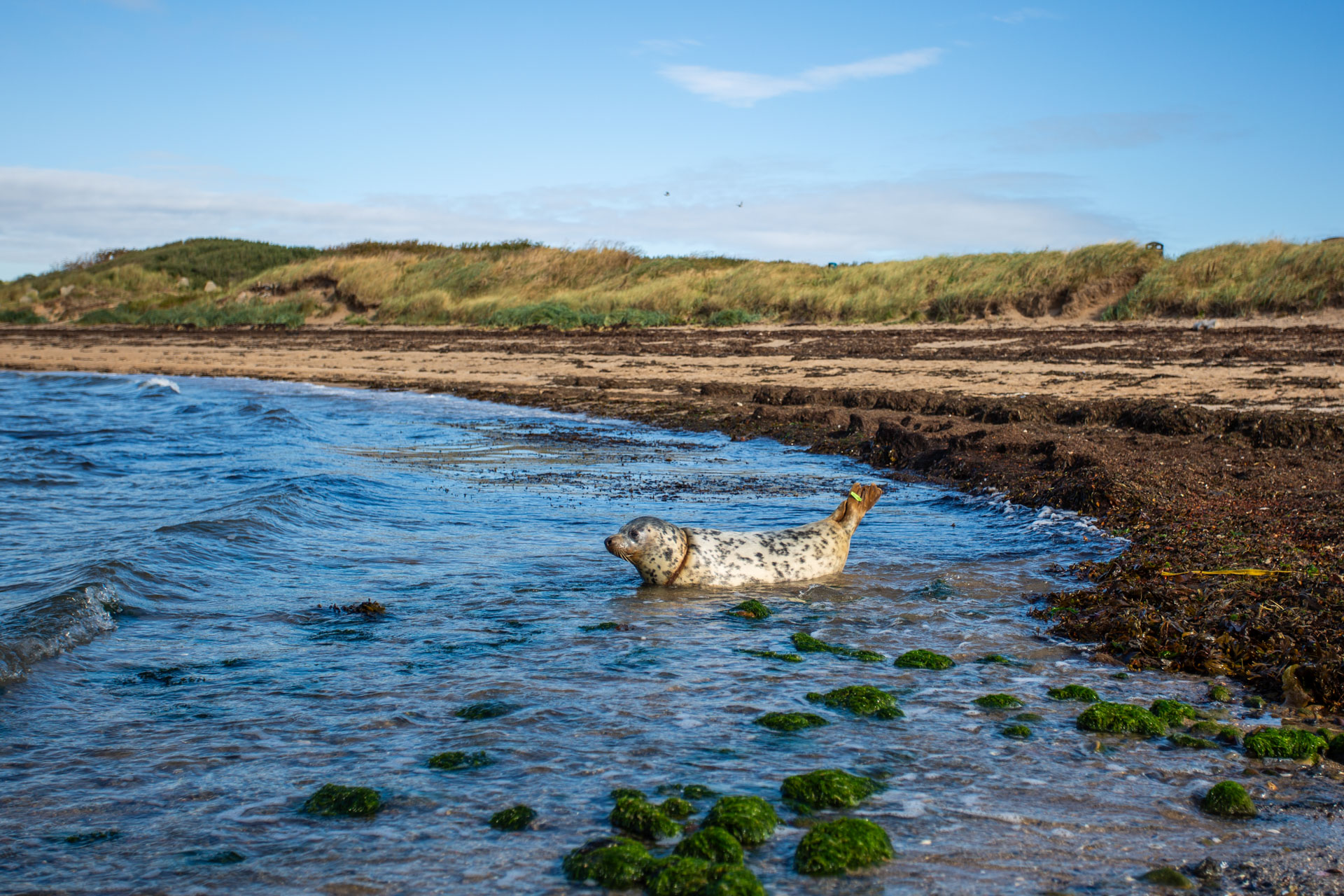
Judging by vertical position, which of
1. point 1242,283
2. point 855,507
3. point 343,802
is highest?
point 1242,283

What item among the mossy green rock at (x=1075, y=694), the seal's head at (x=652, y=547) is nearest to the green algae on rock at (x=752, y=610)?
the seal's head at (x=652, y=547)

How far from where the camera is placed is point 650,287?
128 ft

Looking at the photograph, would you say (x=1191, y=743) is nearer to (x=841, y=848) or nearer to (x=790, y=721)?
(x=790, y=721)

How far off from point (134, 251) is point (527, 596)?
78.6 meters

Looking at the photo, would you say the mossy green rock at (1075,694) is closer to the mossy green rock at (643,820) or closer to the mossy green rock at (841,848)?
the mossy green rock at (841,848)

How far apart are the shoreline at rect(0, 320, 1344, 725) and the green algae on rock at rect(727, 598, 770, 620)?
5.01 feet

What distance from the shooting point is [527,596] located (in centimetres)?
574

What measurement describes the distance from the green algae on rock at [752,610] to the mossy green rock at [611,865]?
2.60 m

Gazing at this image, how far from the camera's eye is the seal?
5.80m

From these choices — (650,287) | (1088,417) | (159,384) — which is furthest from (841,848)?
(650,287)

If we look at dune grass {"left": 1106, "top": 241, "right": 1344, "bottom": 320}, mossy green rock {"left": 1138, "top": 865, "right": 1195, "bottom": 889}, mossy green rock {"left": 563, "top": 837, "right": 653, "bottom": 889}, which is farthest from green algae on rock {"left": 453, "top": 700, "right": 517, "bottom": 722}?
dune grass {"left": 1106, "top": 241, "right": 1344, "bottom": 320}

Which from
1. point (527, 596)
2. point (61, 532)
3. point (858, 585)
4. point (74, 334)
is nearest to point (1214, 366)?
point (858, 585)

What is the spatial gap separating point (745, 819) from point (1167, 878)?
1.17 metres

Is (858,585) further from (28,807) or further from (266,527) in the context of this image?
(266,527)
